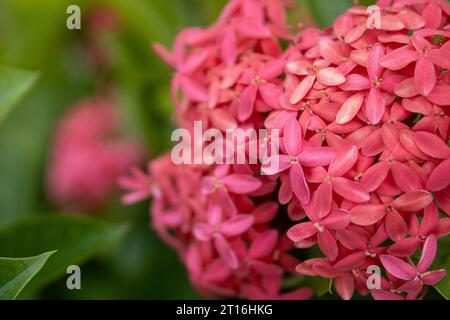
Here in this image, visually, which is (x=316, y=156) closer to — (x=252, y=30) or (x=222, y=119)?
(x=222, y=119)

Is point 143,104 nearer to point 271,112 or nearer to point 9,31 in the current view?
point 9,31

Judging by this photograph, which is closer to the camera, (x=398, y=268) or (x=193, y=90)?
(x=398, y=268)

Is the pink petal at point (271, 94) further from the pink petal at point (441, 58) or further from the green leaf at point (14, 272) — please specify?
the green leaf at point (14, 272)

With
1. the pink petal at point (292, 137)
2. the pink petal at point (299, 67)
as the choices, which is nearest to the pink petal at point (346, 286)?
the pink petal at point (292, 137)

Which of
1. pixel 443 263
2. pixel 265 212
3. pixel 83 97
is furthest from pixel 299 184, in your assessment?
pixel 83 97

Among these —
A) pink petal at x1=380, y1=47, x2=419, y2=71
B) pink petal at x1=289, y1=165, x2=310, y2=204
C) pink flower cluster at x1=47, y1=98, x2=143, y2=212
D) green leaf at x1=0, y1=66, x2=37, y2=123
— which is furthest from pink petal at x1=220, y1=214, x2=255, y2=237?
pink flower cluster at x1=47, y1=98, x2=143, y2=212
